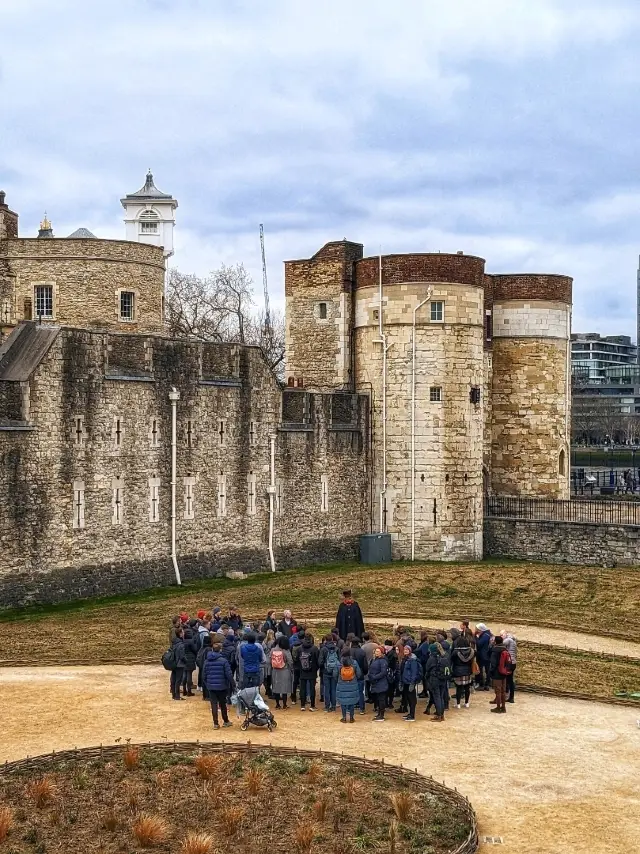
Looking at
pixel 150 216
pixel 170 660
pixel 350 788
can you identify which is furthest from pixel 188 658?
pixel 150 216

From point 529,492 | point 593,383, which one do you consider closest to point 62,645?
point 529,492

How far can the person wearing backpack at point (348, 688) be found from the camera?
20281mm

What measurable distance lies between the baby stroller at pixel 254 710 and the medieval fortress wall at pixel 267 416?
12.4 metres

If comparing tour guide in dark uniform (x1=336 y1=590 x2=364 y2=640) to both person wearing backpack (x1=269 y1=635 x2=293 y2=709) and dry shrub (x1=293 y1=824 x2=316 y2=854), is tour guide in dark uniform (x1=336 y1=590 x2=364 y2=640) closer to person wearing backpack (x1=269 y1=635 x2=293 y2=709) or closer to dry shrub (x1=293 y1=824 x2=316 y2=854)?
person wearing backpack (x1=269 y1=635 x2=293 y2=709)

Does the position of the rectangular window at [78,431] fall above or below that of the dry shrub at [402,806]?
above

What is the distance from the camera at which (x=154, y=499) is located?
1373 inches

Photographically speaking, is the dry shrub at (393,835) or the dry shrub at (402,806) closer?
the dry shrub at (393,835)

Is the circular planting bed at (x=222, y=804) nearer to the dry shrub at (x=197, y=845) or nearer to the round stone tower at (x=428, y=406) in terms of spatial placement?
the dry shrub at (x=197, y=845)

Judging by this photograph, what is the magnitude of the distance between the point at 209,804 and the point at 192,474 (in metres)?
21.1

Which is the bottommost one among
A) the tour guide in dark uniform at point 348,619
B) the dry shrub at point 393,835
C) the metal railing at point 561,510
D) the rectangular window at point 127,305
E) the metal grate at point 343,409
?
the dry shrub at point 393,835

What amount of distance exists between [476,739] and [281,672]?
3756mm

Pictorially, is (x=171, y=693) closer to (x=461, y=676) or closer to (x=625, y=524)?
(x=461, y=676)

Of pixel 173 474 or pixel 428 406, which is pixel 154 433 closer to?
pixel 173 474

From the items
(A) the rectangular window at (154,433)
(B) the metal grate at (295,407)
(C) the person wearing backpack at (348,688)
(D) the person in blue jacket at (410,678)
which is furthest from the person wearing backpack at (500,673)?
(B) the metal grate at (295,407)
